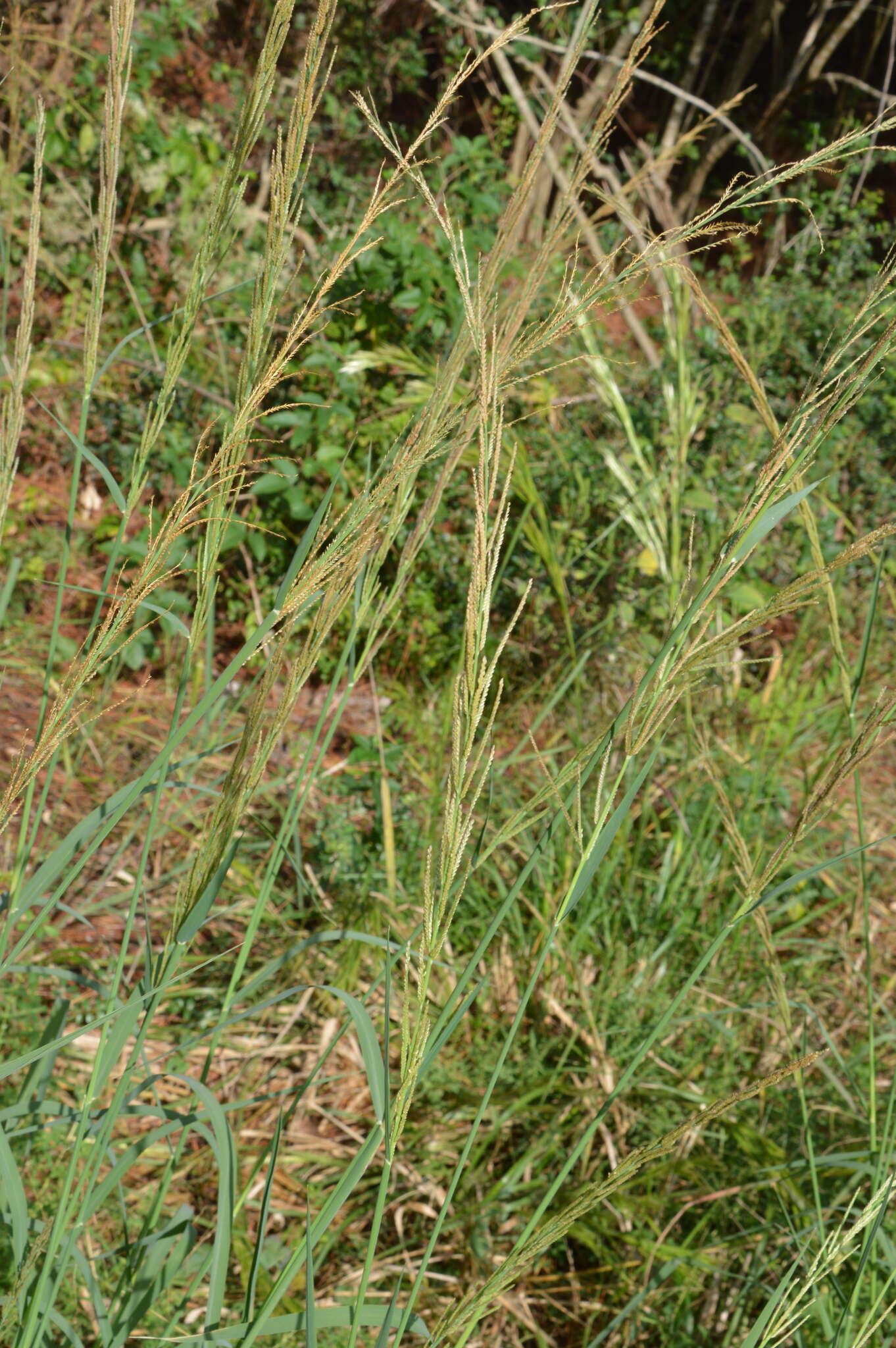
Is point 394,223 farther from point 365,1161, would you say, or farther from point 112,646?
point 365,1161

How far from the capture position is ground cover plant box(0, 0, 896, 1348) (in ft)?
2.68

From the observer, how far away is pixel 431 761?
2.51 m

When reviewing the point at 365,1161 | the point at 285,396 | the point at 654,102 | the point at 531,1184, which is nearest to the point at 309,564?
the point at 365,1161

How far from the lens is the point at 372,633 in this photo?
993mm

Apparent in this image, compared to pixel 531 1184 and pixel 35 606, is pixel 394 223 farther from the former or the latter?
pixel 531 1184

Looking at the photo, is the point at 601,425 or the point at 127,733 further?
the point at 601,425

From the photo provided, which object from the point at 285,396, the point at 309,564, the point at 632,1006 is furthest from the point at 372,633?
the point at 285,396

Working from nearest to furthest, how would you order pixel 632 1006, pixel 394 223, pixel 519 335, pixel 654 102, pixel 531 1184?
1. pixel 519 335
2. pixel 531 1184
3. pixel 632 1006
4. pixel 394 223
5. pixel 654 102

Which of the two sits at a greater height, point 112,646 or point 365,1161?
point 112,646

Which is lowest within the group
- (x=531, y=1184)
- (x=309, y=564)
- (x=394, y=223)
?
(x=531, y=1184)

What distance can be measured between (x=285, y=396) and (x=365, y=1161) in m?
3.09

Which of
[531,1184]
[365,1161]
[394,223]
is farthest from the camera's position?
[394,223]

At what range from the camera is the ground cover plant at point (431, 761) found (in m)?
0.82

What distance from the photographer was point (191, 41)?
626 centimetres
